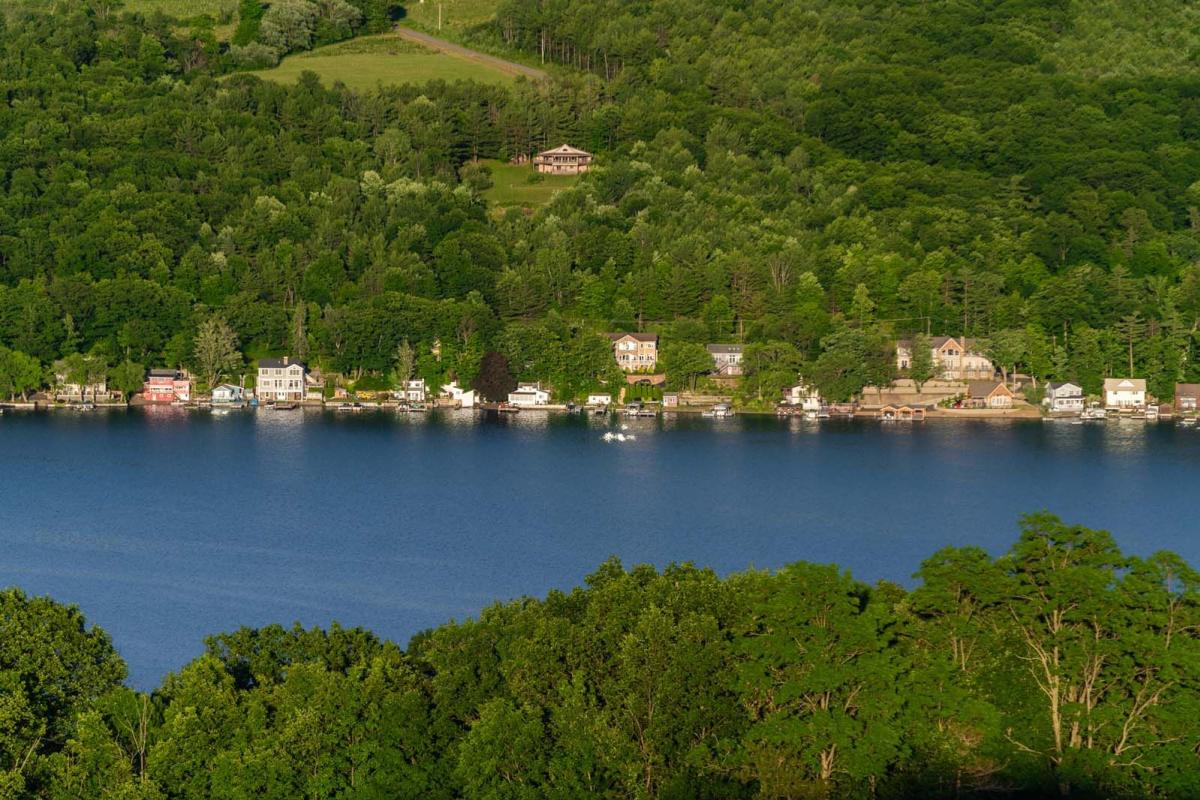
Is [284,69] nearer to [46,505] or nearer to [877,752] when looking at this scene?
[46,505]

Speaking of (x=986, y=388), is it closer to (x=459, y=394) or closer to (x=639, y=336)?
(x=639, y=336)

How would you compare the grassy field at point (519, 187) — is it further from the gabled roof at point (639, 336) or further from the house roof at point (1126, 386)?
the house roof at point (1126, 386)

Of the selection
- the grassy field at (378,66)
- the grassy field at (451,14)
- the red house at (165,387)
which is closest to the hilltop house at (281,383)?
the red house at (165,387)

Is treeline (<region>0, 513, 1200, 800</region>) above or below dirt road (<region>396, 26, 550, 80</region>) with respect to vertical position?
below

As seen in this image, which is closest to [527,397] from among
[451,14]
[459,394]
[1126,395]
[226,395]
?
[459,394]

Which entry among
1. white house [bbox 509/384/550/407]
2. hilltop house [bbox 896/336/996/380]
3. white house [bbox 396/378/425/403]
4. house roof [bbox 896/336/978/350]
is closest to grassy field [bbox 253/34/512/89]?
white house [bbox 396/378/425/403]

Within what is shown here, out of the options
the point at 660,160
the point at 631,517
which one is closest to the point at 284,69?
the point at 660,160

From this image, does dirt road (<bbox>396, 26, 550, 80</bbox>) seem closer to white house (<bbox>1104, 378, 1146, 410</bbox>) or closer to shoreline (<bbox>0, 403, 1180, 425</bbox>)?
shoreline (<bbox>0, 403, 1180, 425</bbox>)
